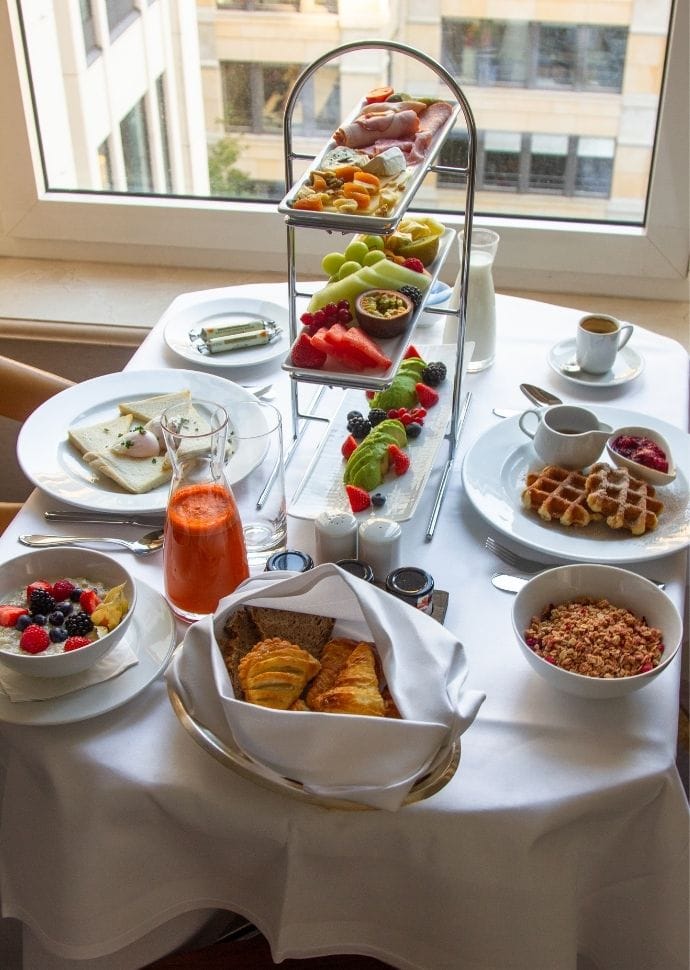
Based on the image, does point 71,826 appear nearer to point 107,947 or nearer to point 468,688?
point 107,947

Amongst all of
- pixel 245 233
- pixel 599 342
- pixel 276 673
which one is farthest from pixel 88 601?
pixel 245 233

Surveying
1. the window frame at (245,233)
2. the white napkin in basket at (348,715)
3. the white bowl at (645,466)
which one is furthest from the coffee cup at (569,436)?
the window frame at (245,233)

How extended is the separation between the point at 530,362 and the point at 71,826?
1124mm

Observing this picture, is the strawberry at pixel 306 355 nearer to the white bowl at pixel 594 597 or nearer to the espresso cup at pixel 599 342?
the white bowl at pixel 594 597

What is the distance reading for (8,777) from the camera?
3.67 feet

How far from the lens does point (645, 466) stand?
1413mm

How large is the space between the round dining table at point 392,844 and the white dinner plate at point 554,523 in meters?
0.21

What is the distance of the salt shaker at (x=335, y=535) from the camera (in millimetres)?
1245

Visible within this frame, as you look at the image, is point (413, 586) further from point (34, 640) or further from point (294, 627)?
point (34, 640)

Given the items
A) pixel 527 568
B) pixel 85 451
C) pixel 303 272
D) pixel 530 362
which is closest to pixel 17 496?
pixel 303 272

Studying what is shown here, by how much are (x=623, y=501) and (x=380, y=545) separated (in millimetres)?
349

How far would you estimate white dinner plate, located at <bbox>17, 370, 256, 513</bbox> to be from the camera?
1409mm

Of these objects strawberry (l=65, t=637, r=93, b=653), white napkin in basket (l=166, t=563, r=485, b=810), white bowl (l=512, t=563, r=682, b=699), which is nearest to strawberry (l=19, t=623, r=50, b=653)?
strawberry (l=65, t=637, r=93, b=653)

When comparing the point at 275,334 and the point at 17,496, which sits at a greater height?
the point at 275,334
